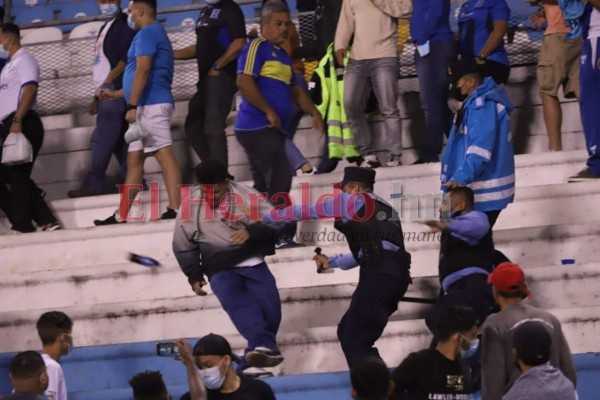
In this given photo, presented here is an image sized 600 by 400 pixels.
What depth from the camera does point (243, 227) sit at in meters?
10.9

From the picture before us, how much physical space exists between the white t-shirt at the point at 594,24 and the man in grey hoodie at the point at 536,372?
191 inches

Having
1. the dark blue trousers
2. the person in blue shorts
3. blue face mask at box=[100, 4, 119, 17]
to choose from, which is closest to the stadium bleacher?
the dark blue trousers

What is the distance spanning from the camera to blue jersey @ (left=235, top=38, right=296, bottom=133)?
42.1 feet

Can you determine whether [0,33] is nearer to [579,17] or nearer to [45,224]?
[45,224]

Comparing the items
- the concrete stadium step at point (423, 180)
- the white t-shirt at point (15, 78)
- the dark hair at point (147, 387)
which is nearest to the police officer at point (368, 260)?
the dark hair at point (147, 387)

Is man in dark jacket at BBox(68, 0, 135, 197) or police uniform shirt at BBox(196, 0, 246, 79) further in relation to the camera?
man in dark jacket at BBox(68, 0, 135, 197)

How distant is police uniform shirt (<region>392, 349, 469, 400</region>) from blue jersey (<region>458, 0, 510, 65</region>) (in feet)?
18.0

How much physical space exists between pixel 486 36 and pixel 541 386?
20.5 feet

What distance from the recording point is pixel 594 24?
12.7 metres

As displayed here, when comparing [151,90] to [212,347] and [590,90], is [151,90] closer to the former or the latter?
[590,90]

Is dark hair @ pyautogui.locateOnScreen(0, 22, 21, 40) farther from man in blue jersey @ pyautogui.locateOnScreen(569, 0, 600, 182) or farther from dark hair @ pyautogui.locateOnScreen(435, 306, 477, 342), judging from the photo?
dark hair @ pyautogui.locateOnScreen(435, 306, 477, 342)

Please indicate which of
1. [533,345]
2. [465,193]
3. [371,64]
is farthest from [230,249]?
[371,64]

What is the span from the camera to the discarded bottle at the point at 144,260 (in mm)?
12002

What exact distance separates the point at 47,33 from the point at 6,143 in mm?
3409
